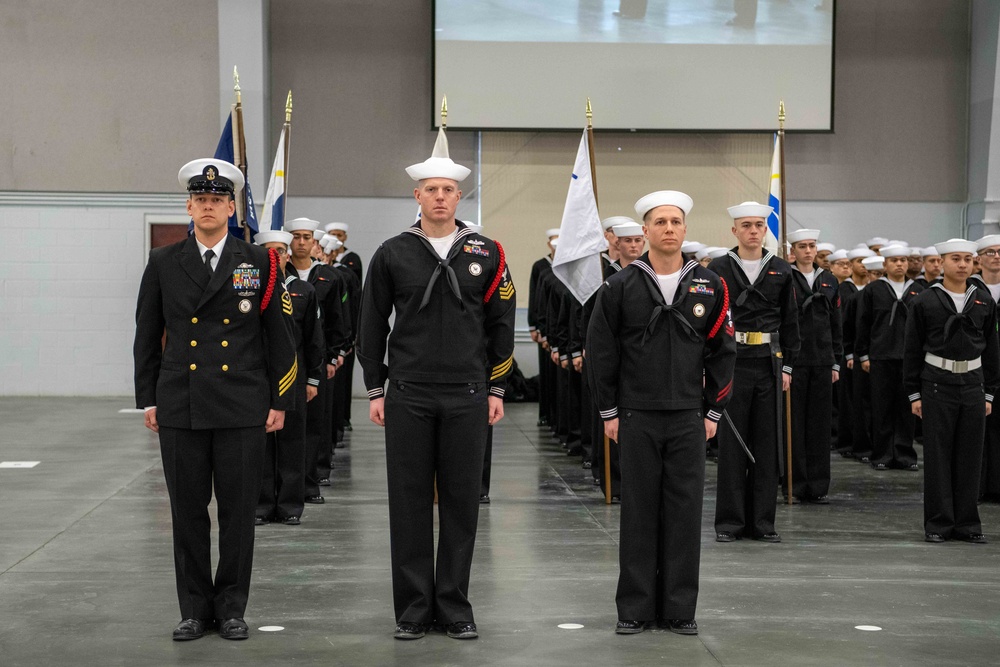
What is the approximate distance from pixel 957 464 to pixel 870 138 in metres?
10.5

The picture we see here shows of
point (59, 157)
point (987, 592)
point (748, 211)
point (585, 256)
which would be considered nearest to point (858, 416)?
point (585, 256)

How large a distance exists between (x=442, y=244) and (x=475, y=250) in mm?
140

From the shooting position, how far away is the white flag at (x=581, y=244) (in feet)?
28.9

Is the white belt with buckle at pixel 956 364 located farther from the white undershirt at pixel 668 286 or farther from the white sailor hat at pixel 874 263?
the white sailor hat at pixel 874 263

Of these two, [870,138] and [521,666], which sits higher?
[870,138]

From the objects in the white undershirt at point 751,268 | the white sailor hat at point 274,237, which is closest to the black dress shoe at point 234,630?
the white sailor hat at point 274,237

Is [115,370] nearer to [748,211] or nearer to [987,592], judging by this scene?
[748,211]

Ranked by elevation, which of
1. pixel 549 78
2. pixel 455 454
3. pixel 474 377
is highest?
pixel 549 78

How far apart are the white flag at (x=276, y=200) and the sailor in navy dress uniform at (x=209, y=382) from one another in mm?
4200

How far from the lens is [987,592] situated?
586 centimetres

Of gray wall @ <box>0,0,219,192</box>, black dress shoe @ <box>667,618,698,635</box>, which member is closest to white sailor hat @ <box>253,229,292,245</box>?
black dress shoe @ <box>667,618,698,635</box>

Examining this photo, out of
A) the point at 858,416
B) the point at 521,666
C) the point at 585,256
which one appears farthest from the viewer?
the point at 858,416

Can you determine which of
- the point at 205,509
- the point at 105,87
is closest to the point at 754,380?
the point at 205,509

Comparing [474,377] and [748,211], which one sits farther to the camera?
[748,211]
